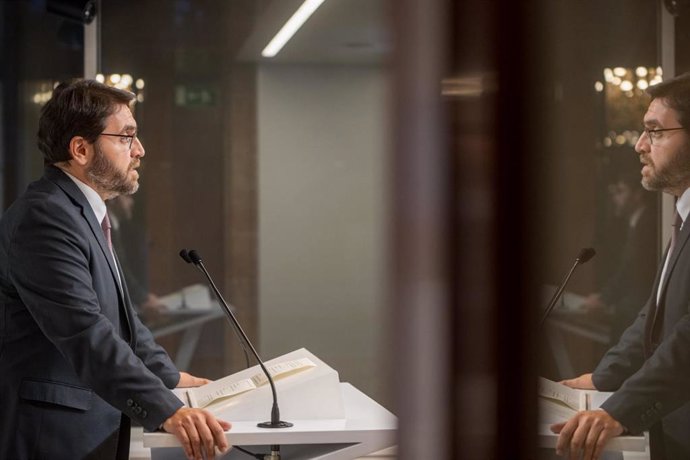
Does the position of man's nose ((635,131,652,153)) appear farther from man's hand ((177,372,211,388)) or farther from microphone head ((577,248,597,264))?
man's hand ((177,372,211,388))

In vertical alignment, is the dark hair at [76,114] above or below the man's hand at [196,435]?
above

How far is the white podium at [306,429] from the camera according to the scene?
5.74 ft

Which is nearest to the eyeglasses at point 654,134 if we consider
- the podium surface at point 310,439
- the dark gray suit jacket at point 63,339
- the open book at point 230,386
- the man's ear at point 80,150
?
the podium surface at point 310,439

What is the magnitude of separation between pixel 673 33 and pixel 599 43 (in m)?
0.14

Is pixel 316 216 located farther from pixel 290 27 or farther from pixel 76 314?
pixel 76 314

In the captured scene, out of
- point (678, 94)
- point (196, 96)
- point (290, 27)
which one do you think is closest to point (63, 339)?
point (678, 94)

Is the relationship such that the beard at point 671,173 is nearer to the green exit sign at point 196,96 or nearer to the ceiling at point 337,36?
the ceiling at point 337,36

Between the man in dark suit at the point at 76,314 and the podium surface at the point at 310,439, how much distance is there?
0.04 metres

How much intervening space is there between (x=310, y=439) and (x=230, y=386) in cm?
25

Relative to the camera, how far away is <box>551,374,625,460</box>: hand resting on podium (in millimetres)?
1106

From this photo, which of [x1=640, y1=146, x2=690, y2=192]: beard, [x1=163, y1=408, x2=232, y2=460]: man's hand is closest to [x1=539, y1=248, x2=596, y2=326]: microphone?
[x1=640, y1=146, x2=690, y2=192]: beard

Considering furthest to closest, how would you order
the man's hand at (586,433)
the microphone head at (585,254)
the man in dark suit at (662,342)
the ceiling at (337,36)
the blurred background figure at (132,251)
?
the blurred background figure at (132,251) < the ceiling at (337,36) < the man in dark suit at (662,342) < the microphone head at (585,254) < the man's hand at (586,433)

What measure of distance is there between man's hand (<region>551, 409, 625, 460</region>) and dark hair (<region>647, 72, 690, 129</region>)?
49 cm

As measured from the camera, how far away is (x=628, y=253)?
1.48 meters
